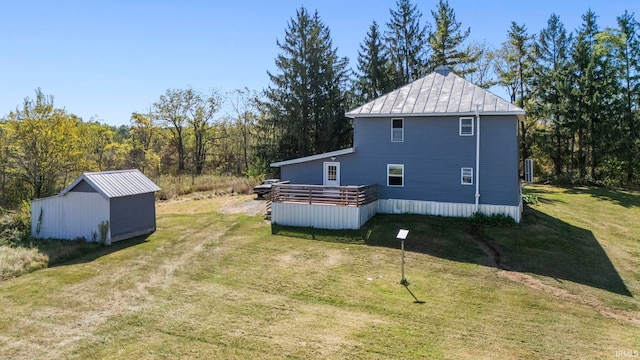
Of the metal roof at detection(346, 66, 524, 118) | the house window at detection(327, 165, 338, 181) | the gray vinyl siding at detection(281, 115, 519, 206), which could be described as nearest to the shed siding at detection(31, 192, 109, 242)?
the gray vinyl siding at detection(281, 115, 519, 206)

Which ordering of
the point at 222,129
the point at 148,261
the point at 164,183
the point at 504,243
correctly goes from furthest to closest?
the point at 222,129, the point at 164,183, the point at 504,243, the point at 148,261

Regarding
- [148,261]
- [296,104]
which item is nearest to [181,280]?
[148,261]

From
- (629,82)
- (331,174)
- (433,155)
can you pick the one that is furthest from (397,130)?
(629,82)

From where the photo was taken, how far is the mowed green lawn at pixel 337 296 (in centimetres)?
768

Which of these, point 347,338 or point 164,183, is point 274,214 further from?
point 164,183

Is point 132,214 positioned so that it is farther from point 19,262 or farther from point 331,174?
point 331,174

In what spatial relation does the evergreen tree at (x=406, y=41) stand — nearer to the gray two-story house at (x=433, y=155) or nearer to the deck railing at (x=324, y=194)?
the gray two-story house at (x=433, y=155)

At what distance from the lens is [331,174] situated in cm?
1983

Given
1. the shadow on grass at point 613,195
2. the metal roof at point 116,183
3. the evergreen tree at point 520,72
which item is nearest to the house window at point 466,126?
the metal roof at point 116,183

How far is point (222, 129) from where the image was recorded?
1780 inches

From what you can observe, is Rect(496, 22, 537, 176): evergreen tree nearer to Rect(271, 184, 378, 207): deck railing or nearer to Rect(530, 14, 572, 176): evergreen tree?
Rect(530, 14, 572, 176): evergreen tree

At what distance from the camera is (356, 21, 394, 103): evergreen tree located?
108ft

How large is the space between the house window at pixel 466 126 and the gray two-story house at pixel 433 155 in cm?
4

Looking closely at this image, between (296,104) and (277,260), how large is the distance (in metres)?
20.2
